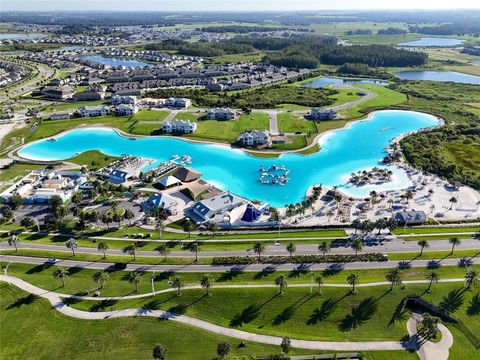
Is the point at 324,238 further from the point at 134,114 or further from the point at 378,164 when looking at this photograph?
the point at 134,114

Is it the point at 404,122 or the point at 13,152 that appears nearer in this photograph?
the point at 13,152

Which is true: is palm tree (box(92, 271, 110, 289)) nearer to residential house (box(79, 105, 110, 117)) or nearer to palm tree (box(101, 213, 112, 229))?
palm tree (box(101, 213, 112, 229))

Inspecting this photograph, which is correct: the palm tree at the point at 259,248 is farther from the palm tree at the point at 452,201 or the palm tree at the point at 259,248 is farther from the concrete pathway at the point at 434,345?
the palm tree at the point at 452,201

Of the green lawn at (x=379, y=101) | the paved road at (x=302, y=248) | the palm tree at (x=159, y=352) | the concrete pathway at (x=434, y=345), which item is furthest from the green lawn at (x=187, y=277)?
the green lawn at (x=379, y=101)

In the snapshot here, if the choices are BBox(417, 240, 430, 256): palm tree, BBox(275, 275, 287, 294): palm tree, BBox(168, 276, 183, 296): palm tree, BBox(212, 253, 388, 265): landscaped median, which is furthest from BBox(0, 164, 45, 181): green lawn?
BBox(417, 240, 430, 256): palm tree

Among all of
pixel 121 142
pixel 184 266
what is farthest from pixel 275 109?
pixel 184 266
